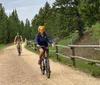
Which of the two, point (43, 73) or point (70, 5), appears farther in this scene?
point (70, 5)

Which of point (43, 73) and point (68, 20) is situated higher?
point (68, 20)

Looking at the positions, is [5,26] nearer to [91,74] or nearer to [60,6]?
[60,6]

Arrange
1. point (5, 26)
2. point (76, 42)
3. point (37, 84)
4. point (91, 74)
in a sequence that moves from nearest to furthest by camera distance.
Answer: point (37, 84), point (91, 74), point (76, 42), point (5, 26)

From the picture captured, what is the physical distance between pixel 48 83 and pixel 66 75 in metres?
1.93

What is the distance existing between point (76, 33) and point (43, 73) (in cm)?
4011

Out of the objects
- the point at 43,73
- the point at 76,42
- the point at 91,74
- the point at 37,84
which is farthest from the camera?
the point at 76,42

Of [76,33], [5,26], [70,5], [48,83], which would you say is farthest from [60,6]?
[48,83]

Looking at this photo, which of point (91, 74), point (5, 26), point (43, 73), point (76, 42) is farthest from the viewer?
point (5, 26)

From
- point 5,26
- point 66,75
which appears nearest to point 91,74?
point 66,75

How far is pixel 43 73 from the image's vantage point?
1424cm

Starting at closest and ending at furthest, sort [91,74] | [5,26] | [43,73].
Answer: [91,74] < [43,73] < [5,26]

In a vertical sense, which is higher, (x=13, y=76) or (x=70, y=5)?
(x=70, y=5)

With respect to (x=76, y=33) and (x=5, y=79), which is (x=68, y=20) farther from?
(x=5, y=79)

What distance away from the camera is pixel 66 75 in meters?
13.6
